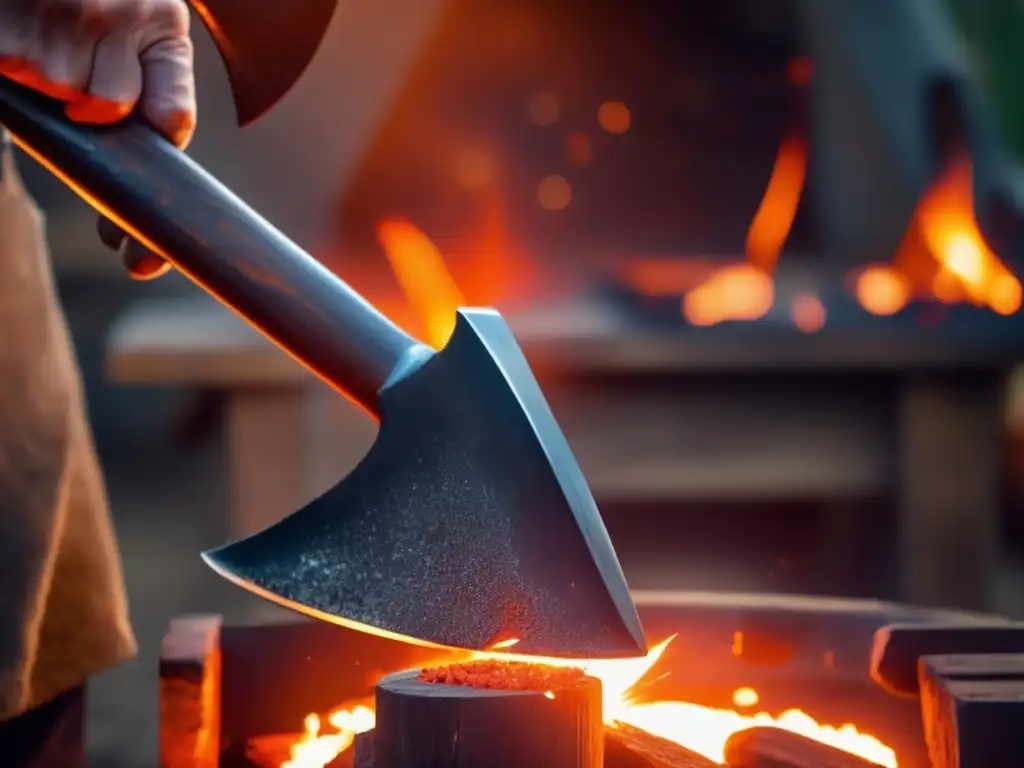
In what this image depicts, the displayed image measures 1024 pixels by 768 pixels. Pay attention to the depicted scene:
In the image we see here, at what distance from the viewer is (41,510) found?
41.4 inches

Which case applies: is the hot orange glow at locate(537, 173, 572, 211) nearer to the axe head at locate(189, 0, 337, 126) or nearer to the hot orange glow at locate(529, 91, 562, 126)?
the hot orange glow at locate(529, 91, 562, 126)

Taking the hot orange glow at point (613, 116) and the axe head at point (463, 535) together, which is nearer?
the axe head at point (463, 535)

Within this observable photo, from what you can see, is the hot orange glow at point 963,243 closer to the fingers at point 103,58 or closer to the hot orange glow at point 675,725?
the hot orange glow at point 675,725

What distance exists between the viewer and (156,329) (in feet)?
6.29


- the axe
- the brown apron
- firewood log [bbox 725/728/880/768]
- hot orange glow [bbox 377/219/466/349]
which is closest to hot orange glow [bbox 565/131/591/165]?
hot orange glow [bbox 377/219/466/349]

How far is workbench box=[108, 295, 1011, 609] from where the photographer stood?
1.86 meters

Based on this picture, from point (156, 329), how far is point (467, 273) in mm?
513

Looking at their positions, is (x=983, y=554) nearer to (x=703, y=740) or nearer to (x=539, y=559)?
(x=703, y=740)

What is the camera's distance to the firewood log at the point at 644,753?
2.51ft

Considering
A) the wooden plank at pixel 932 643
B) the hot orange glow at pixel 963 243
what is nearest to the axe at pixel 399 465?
the wooden plank at pixel 932 643

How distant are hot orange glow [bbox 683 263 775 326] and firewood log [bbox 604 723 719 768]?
1.14 meters

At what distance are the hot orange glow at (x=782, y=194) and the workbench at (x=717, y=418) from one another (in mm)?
392

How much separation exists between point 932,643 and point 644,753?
22 cm

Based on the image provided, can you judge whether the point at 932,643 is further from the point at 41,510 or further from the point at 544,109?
the point at 544,109
